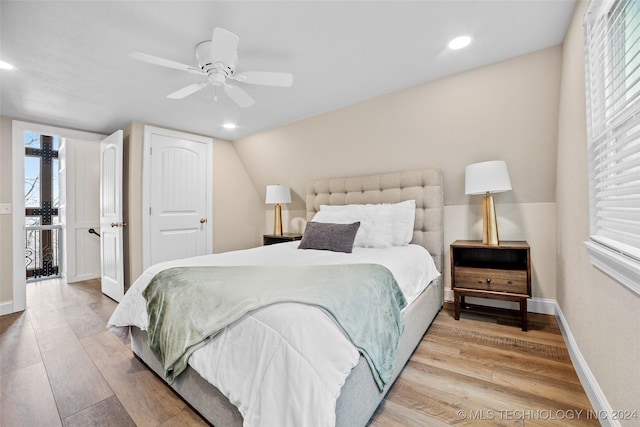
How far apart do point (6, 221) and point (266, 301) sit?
385cm

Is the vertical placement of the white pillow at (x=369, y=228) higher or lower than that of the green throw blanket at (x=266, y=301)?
higher

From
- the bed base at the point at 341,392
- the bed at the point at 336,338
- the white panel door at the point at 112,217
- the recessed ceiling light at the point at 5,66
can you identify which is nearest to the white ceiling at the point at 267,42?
the recessed ceiling light at the point at 5,66

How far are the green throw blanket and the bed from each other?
6 centimetres

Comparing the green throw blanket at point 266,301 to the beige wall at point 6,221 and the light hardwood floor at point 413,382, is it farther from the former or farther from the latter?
the beige wall at point 6,221

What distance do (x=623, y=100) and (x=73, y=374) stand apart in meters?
3.42

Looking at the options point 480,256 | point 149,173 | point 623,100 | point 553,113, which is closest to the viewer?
point 623,100

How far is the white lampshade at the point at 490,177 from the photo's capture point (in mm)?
2338

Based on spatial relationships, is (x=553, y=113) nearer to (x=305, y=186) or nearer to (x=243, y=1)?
(x=243, y=1)

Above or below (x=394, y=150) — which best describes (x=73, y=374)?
below

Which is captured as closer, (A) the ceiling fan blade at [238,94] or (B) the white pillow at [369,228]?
(A) the ceiling fan blade at [238,94]

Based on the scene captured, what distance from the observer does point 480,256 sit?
2814 millimetres

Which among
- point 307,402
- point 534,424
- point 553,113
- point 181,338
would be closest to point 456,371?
point 534,424

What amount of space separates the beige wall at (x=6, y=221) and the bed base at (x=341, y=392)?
245 cm

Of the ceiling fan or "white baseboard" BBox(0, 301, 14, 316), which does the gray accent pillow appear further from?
"white baseboard" BBox(0, 301, 14, 316)
